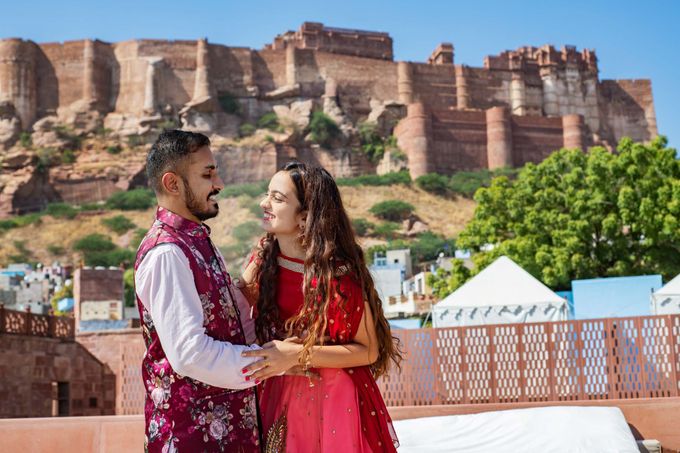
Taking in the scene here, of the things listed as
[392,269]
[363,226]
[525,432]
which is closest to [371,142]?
[363,226]

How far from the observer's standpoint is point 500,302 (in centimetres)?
944

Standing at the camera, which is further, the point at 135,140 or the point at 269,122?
the point at 269,122

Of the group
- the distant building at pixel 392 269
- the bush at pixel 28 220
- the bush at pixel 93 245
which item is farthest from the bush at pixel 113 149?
the distant building at pixel 392 269

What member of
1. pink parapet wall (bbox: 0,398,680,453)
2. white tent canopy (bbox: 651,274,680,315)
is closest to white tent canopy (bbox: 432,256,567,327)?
white tent canopy (bbox: 651,274,680,315)

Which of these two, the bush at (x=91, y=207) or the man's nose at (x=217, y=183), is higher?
the bush at (x=91, y=207)

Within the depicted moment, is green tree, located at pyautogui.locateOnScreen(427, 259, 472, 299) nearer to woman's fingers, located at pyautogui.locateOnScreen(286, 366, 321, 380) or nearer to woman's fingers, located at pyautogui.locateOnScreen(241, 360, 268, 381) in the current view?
Result: woman's fingers, located at pyautogui.locateOnScreen(286, 366, 321, 380)

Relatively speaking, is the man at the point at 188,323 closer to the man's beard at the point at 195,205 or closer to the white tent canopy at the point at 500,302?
the man's beard at the point at 195,205

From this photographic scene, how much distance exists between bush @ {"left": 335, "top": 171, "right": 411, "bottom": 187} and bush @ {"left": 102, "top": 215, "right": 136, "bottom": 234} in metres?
10.2

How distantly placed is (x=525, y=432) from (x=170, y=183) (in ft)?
10.5

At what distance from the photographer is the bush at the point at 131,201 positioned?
39938 mm

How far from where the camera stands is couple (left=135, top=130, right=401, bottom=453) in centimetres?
195

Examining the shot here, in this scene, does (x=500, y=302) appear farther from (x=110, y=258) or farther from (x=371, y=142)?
(x=371, y=142)

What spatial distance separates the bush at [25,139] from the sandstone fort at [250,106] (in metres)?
0.32

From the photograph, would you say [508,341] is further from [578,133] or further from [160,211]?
[578,133]
